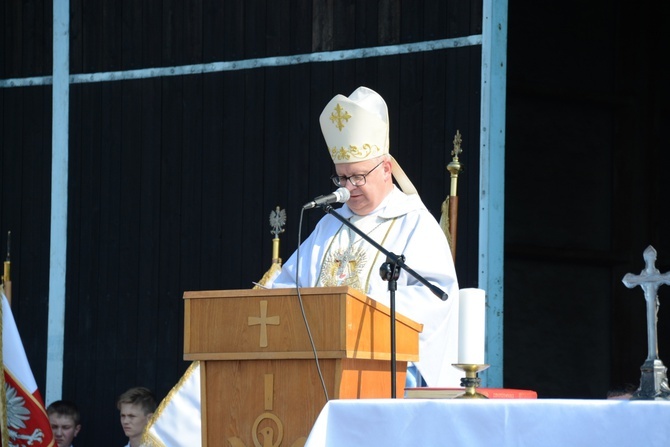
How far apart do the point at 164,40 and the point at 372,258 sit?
12.9 feet

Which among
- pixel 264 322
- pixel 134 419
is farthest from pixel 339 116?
pixel 134 419

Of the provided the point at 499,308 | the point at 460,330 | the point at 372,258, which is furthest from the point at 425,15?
the point at 460,330

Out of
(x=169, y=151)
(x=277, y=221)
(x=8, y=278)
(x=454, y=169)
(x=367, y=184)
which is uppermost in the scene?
(x=169, y=151)

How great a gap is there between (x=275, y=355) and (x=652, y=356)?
4.47ft

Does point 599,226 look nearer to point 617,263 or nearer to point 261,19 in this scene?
point 617,263

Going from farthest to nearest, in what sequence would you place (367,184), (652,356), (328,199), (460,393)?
1. (367,184)
2. (328,199)
3. (460,393)
4. (652,356)

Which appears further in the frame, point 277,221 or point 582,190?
point 582,190

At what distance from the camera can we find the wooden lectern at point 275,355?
4.57 meters

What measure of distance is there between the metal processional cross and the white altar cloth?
0.69 feet

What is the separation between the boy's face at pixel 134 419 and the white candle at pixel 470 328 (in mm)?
4244

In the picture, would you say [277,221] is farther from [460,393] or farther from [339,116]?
[460,393]

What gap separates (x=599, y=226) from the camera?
12.3m

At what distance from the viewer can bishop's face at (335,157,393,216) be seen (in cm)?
611

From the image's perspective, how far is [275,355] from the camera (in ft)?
15.3
